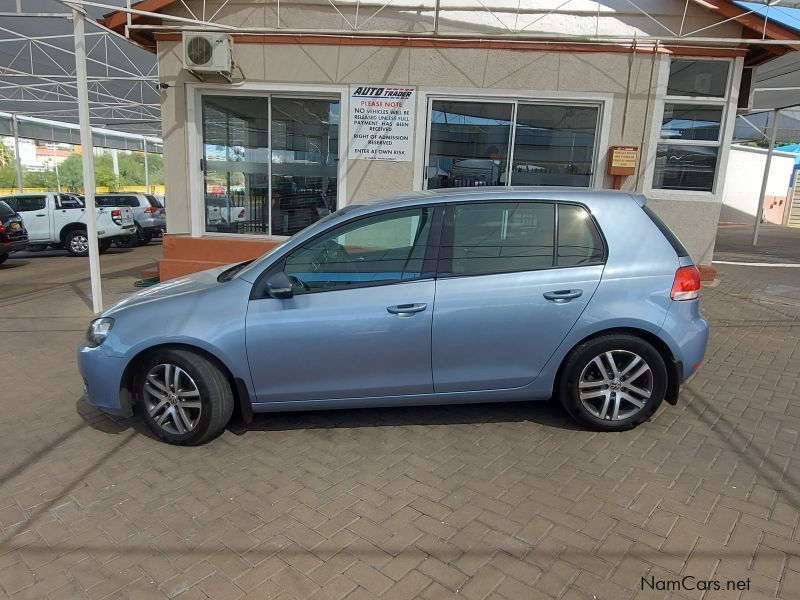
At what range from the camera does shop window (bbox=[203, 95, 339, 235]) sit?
27.2ft

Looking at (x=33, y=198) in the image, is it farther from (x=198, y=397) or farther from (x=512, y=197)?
(x=512, y=197)

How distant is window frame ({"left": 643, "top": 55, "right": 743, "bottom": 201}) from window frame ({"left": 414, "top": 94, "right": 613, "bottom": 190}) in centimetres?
71

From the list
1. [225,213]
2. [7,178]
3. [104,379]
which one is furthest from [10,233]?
[7,178]

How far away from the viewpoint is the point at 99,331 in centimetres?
363

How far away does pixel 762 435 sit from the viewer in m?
3.79

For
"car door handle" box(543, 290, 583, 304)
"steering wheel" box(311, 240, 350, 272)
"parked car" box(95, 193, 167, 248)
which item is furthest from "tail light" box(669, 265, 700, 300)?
"parked car" box(95, 193, 167, 248)

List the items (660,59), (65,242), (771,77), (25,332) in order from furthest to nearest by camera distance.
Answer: (65,242) < (771,77) < (660,59) < (25,332)

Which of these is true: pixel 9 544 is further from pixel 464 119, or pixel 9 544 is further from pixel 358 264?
pixel 464 119

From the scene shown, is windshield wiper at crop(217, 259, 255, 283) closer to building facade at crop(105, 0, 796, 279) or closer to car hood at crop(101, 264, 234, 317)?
car hood at crop(101, 264, 234, 317)

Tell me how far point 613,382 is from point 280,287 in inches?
94.2

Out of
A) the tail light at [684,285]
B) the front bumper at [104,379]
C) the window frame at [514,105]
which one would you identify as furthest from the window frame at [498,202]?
the window frame at [514,105]

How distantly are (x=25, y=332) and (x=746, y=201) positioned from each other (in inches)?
1238

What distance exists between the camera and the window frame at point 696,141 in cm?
778

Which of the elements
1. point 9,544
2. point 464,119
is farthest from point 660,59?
point 9,544
